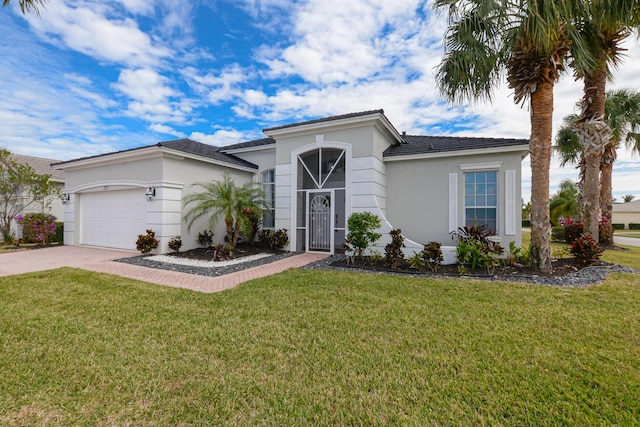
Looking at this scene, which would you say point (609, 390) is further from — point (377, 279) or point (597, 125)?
point (597, 125)

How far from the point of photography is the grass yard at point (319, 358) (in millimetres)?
2502

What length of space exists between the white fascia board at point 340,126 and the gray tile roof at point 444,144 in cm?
91

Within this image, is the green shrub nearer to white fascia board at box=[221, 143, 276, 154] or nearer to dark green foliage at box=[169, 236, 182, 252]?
white fascia board at box=[221, 143, 276, 154]

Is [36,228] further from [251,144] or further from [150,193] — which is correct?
[251,144]

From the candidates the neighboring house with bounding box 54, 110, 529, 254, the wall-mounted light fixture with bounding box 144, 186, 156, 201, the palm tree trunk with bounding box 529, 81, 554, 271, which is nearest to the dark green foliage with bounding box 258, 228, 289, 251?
the neighboring house with bounding box 54, 110, 529, 254

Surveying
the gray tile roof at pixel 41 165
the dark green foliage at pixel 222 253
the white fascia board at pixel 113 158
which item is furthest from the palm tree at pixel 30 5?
the gray tile roof at pixel 41 165

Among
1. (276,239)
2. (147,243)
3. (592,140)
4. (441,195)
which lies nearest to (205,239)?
(147,243)

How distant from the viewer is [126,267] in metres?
8.76

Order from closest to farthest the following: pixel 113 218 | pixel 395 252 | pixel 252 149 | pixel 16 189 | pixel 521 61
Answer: pixel 521 61, pixel 395 252, pixel 113 218, pixel 16 189, pixel 252 149

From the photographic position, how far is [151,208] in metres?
11.4

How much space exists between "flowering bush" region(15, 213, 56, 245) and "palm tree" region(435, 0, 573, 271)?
20480 mm

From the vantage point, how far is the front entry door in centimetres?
1188

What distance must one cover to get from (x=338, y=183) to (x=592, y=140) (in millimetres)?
12053

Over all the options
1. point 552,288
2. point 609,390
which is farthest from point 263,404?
point 552,288
